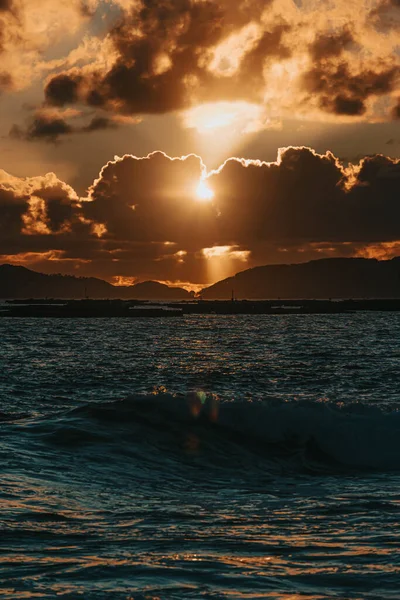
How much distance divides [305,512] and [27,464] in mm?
6472

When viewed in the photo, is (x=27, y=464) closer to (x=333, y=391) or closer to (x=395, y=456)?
(x=395, y=456)

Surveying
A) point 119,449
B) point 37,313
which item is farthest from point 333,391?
point 37,313

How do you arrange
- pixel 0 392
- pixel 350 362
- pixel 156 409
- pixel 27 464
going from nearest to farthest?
pixel 27 464, pixel 156 409, pixel 0 392, pixel 350 362

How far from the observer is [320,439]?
20.1 metres

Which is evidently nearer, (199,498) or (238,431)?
(199,498)

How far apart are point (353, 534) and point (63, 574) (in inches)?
171

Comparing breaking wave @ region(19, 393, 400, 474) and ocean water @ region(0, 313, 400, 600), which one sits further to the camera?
breaking wave @ region(19, 393, 400, 474)

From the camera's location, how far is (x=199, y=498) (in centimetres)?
1328

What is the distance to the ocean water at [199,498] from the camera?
8.54 meters

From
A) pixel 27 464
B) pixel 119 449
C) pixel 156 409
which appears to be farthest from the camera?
pixel 156 409

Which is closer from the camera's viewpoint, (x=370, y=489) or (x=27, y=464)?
(x=370, y=489)

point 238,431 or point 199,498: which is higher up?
point 199,498

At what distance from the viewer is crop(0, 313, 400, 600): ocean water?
854 centimetres

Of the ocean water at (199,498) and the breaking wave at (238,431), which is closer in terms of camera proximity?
the ocean water at (199,498)
